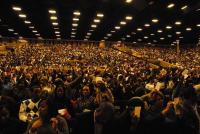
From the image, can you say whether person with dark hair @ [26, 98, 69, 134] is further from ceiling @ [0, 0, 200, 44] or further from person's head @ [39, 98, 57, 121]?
ceiling @ [0, 0, 200, 44]

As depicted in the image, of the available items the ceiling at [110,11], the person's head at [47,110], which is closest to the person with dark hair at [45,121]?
the person's head at [47,110]

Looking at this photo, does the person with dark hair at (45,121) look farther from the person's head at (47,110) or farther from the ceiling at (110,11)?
the ceiling at (110,11)

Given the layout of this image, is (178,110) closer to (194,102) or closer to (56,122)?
(194,102)

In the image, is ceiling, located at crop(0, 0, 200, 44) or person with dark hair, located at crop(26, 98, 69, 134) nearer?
person with dark hair, located at crop(26, 98, 69, 134)

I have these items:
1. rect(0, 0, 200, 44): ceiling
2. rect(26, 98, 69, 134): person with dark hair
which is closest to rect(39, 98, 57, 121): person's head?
rect(26, 98, 69, 134): person with dark hair

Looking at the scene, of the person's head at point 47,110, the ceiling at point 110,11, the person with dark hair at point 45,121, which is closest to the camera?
the person with dark hair at point 45,121

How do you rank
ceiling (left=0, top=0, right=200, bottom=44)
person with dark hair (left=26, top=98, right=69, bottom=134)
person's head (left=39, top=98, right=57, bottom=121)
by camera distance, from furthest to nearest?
ceiling (left=0, top=0, right=200, bottom=44)
person's head (left=39, top=98, right=57, bottom=121)
person with dark hair (left=26, top=98, right=69, bottom=134)

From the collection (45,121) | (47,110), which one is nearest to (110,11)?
(47,110)

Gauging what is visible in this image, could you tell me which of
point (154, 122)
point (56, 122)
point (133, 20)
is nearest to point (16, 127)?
point (56, 122)

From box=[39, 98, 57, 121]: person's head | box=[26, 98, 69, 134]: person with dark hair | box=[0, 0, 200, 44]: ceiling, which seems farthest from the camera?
box=[0, 0, 200, 44]: ceiling

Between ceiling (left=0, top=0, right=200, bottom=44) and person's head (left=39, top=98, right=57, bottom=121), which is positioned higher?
ceiling (left=0, top=0, right=200, bottom=44)

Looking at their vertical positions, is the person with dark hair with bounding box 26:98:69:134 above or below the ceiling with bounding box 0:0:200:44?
below

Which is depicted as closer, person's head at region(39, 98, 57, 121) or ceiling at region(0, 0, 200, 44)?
person's head at region(39, 98, 57, 121)

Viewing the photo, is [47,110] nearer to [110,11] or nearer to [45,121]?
[45,121]
